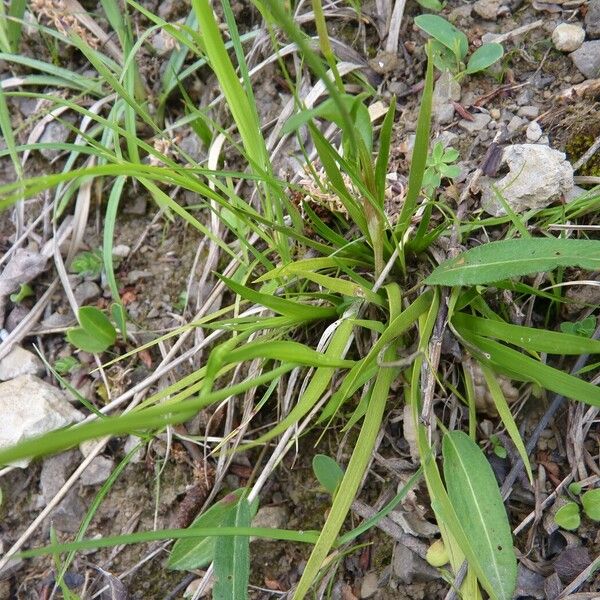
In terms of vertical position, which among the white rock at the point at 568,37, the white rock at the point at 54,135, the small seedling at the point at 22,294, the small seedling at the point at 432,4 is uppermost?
the small seedling at the point at 432,4

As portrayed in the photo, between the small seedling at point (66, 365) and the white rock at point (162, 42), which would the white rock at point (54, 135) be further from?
the small seedling at point (66, 365)

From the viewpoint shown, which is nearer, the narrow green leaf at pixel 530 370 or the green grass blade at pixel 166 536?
the green grass blade at pixel 166 536

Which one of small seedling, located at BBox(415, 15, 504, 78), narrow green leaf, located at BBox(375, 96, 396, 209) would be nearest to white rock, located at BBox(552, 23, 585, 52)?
small seedling, located at BBox(415, 15, 504, 78)

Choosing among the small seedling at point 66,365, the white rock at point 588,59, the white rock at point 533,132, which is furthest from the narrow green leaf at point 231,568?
the white rock at point 588,59

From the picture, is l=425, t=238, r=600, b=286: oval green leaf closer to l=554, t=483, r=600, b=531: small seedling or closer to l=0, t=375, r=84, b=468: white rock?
l=554, t=483, r=600, b=531: small seedling

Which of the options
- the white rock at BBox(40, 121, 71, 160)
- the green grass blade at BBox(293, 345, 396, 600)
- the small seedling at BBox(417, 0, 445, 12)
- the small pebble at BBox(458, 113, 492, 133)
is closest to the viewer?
the green grass blade at BBox(293, 345, 396, 600)

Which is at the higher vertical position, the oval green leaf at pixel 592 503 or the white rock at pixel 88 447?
the white rock at pixel 88 447
